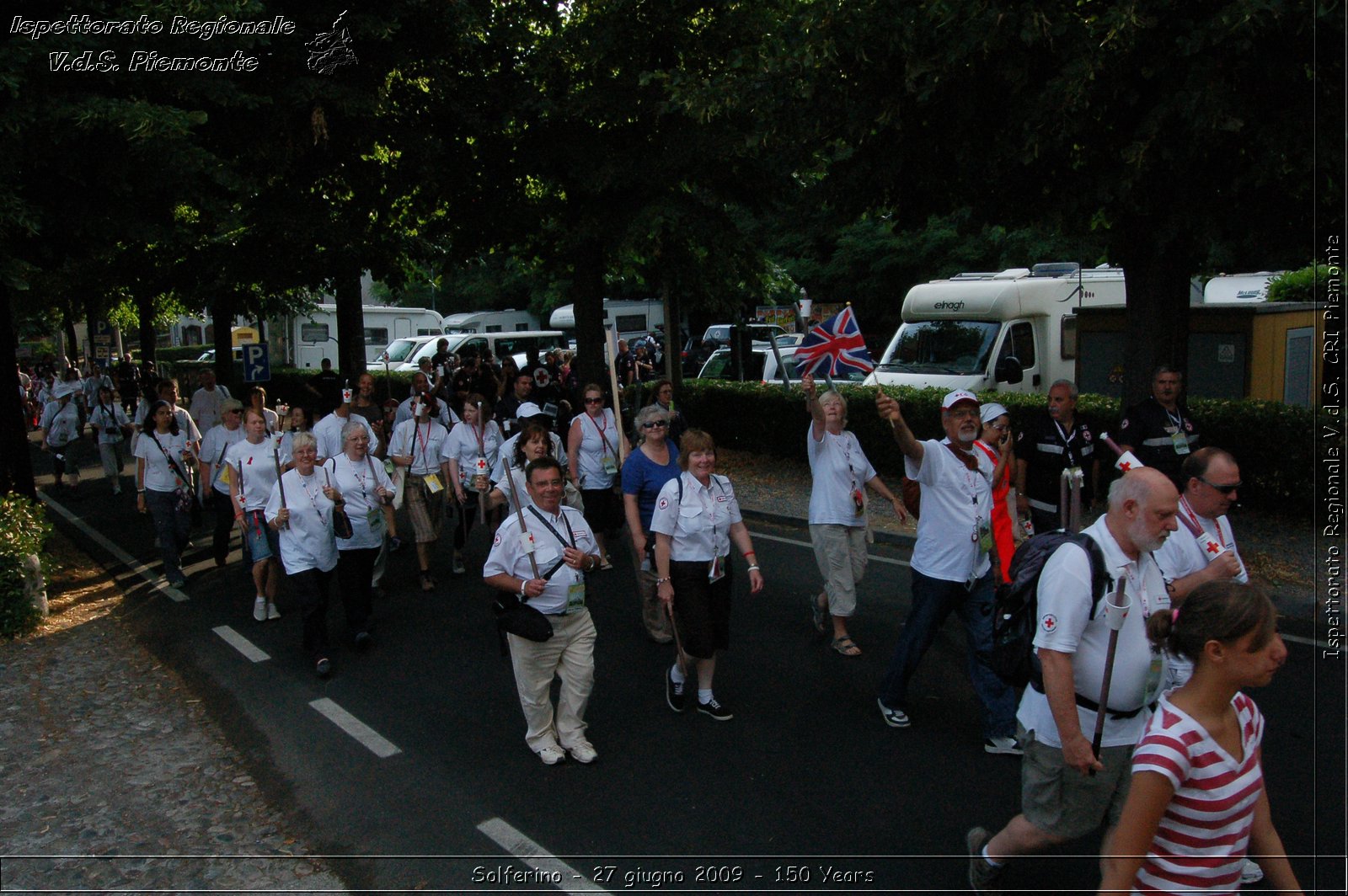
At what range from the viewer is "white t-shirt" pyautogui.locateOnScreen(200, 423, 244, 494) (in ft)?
35.2

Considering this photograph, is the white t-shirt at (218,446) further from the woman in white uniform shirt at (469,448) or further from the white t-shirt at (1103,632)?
the white t-shirt at (1103,632)

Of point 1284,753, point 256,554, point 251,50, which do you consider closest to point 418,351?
point 251,50

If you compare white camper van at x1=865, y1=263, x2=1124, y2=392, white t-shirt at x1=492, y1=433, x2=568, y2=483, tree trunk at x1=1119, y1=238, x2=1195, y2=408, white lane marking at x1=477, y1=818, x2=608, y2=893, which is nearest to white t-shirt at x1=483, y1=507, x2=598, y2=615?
white lane marking at x1=477, y1=818, x2=608, y2=893

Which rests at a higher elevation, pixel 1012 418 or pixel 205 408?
pixel 205 408

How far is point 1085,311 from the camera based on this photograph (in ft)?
→ 50.2

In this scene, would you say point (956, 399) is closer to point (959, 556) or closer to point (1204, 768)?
point (959, 556)

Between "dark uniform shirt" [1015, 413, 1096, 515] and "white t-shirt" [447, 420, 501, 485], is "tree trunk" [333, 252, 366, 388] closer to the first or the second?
"white t-shirt" [447, 420, 501, 485]

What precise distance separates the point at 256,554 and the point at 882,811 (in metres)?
6.37

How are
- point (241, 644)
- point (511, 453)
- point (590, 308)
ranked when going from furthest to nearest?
point (590, 308)
point (511, 453)
point (241, 644)

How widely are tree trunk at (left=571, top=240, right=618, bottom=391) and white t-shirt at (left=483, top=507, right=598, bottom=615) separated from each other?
1092cm

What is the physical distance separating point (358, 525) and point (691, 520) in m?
3.26

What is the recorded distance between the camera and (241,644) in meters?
8.50

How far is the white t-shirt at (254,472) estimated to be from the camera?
934cm

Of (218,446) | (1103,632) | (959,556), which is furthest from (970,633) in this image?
(218,446)
